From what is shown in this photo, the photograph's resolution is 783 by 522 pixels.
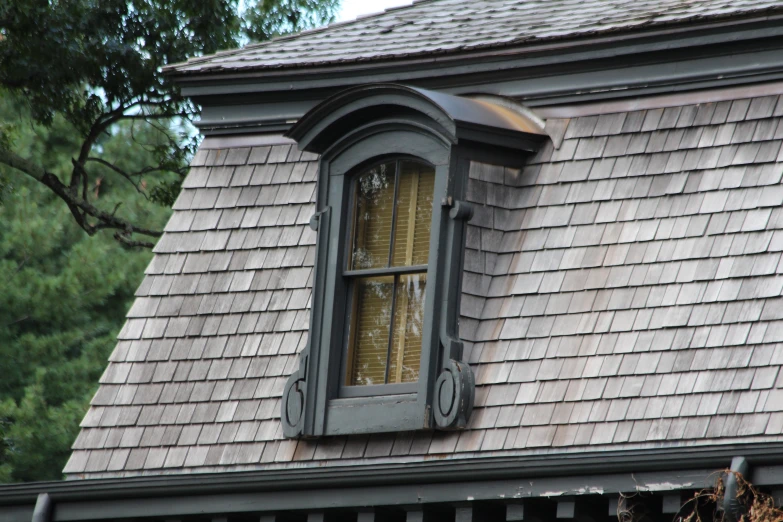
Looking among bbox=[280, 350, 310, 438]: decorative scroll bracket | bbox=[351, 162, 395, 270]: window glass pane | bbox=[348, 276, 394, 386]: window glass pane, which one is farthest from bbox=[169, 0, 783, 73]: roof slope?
bbox=[280, 350, 310, 438]: decorative scroll bracket

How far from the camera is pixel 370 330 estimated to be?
872cm

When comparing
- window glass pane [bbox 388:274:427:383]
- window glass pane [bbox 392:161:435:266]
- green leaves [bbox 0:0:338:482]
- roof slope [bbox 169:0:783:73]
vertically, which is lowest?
window glass pane [bbox 388:274:427:383]

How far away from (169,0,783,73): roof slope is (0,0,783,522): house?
40 mm

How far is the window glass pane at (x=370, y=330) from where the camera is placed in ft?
28.3

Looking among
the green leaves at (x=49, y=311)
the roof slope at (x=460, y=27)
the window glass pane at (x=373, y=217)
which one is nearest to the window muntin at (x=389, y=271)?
the window glass pane at (x=373, y=217)

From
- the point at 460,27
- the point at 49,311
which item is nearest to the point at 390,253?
the point at 460,27

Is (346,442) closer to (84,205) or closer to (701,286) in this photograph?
(701,286)

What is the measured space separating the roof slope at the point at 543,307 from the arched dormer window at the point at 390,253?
0.48ft

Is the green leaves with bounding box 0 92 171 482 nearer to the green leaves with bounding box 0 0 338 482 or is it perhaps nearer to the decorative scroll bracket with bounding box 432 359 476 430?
the green leaves with bounding box 0 0 338 482

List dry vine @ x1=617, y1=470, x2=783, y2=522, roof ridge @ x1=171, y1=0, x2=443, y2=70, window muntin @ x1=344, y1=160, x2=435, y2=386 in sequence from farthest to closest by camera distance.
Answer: roof ridge @ x1=171, y1=0, x2=443, y2=70 < window muntin @ x1=344, y1=160, x2=435, y2=386 < dry vine @ x1=617, y1=470, x2=783, y2=522

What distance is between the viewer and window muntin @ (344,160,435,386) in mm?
8547

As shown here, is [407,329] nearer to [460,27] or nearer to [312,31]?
[460,27]

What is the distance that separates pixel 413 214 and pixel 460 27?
1679 mm

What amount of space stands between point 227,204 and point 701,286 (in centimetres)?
347
